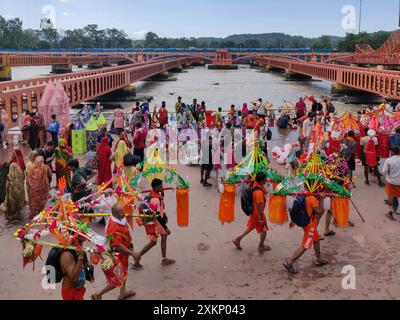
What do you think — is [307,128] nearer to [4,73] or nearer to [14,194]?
[14,194]

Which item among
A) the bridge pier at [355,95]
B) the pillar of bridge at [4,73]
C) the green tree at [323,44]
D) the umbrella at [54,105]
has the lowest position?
the bridge pier at [355,95]

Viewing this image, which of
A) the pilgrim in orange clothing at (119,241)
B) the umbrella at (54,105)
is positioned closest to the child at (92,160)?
the pilgrim in orange clothing at (119,241)

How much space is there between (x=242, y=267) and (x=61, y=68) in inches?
3803

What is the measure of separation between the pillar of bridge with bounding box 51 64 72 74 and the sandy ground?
9172 cm

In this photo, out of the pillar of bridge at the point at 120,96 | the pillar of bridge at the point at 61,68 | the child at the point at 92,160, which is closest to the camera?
the child at the point at 92,160

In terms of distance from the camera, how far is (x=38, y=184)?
8.68 m

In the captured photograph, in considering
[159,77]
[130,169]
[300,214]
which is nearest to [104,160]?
[130,169]

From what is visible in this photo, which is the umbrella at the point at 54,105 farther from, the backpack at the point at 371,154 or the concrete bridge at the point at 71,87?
the backpack at the point at 371,154

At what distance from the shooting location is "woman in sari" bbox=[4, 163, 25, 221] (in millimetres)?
8758

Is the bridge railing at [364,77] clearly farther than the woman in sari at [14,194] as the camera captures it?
Yes

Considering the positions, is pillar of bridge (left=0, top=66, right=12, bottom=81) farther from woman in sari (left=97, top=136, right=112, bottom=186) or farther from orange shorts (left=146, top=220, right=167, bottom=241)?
orange shorts (left=146, top=220, right=167, bottom=241)

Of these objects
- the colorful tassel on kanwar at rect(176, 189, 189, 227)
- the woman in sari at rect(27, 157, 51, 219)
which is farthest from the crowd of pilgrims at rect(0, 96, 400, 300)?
the colorful tassel on kanwar at rect(176, 189, 189, 227)

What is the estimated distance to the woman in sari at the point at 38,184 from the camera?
8.67m

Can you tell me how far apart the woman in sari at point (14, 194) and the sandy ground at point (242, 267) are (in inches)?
10.3
